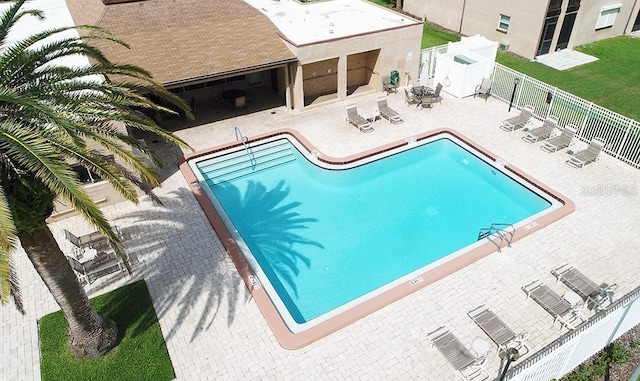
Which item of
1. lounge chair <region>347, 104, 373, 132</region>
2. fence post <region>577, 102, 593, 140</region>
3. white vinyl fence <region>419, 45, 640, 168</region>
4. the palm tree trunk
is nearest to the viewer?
the palm tree trunk

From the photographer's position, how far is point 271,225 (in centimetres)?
1593

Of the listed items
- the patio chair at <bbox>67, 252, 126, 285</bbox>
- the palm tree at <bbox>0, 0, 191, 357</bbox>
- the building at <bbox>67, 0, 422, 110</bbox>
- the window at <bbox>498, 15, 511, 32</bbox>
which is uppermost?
the palm tree at <bbox>0, 0, 191, 357</bbox>

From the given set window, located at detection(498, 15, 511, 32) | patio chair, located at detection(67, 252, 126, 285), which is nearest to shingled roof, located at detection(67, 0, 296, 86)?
patio chair, located at detection(67, 252, 126, 285)

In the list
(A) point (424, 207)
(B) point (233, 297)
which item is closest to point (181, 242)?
(B) point (233, 297)

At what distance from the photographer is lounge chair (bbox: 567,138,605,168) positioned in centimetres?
1759

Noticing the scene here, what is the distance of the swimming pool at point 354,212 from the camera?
43.8 feet

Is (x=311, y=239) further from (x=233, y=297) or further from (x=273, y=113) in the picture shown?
(x=273, y=113)

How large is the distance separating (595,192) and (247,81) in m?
17.6

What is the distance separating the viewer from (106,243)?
13633 millimetres

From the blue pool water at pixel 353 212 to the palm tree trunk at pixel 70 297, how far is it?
449cm

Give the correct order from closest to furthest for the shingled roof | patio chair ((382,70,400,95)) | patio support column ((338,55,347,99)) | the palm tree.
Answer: the palm tree < the shingled roof < patio support column ((338,55,347,99)) < patio chair ((382,70,400,95))

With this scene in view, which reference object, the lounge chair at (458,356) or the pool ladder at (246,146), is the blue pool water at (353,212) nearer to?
the pool ladder at (246,146)

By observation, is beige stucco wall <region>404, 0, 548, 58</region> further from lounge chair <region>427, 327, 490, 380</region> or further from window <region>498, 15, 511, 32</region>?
lounge chair <region>427, 327, 490, 380</region>

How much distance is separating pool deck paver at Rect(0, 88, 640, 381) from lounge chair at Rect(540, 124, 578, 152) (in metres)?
0.54
